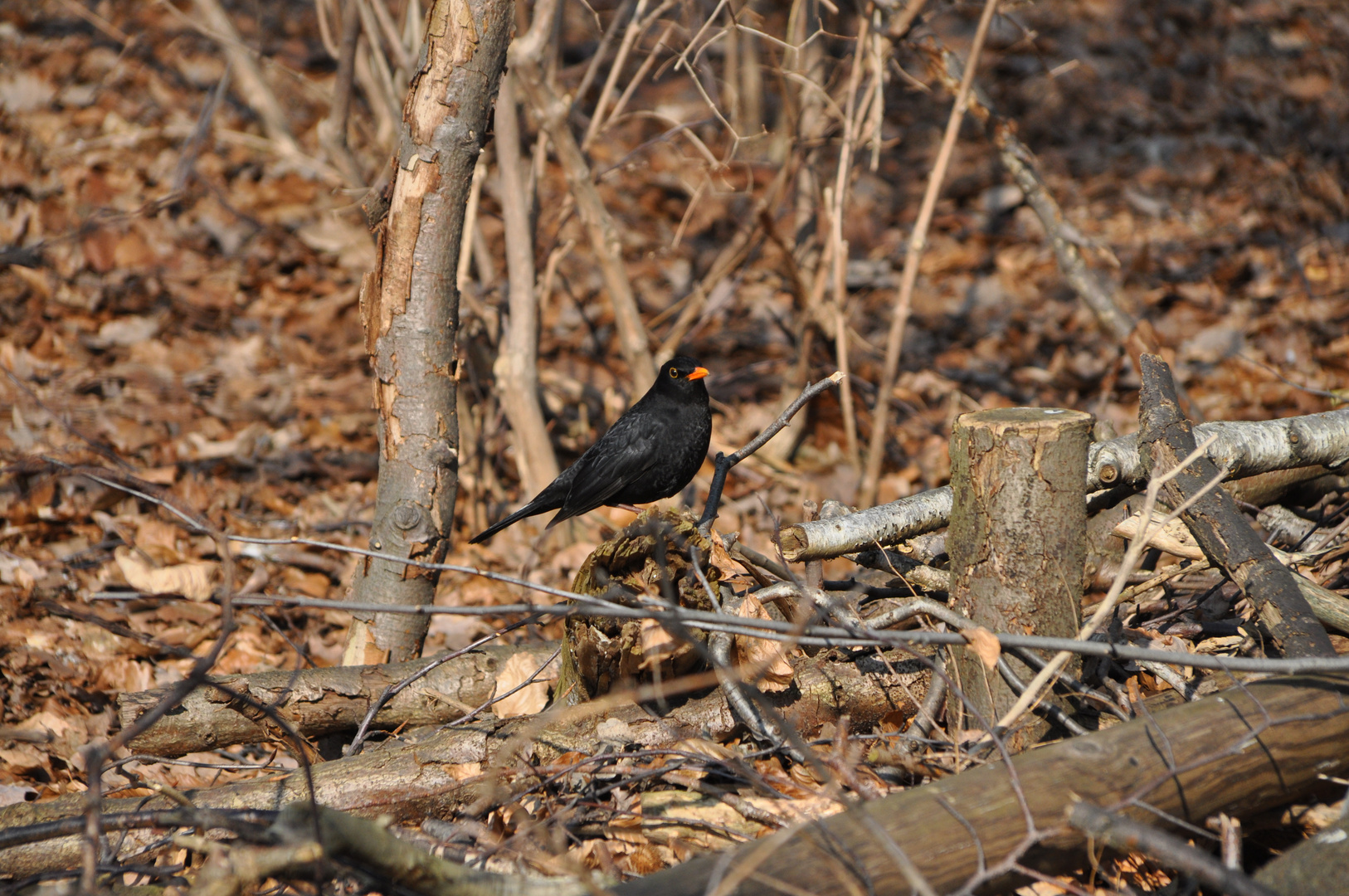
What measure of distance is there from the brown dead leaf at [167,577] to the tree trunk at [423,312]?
4.66 ft

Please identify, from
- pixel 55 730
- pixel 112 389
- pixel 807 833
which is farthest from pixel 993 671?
pixel 112 389

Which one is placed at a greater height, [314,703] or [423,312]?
[423,312]

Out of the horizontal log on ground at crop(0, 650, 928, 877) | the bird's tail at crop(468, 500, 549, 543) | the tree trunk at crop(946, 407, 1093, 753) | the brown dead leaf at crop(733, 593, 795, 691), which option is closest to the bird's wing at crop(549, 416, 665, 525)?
the bird's tail at crop(468, 500, 549, 543)

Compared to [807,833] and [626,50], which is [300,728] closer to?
[807,833]

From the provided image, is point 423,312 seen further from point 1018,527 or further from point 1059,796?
point 1059,796

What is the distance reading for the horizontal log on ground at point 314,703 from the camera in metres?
2.76

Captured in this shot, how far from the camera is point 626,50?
181 inches

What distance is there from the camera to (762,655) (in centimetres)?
241

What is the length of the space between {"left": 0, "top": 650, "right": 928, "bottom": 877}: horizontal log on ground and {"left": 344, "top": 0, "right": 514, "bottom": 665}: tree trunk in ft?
2.30

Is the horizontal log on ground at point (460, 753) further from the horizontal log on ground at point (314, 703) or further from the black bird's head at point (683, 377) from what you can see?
the black bird's head at point (683, 377)

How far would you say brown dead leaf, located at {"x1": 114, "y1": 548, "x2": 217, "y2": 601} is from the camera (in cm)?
420

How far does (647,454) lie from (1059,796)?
286 centimetres

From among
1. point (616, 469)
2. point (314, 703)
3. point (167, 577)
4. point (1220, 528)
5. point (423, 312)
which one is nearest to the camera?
point (1220, 528)

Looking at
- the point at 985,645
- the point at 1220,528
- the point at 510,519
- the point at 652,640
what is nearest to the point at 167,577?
the point at 510,519
